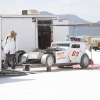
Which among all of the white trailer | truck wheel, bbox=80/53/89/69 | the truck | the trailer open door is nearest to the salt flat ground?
the truck

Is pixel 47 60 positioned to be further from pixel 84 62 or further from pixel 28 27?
pixel 28 27

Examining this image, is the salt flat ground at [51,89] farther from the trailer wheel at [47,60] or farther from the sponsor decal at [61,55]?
the sponsor decal at [61,55]

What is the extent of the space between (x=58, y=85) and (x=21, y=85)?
1098mm

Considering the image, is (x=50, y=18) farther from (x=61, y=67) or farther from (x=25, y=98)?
(x=25, y=98)

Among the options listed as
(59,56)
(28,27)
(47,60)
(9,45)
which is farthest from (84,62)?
(28,27)

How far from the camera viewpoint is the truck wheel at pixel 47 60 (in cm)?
1989

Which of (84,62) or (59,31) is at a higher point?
(59,31)

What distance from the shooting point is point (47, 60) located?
1992cm

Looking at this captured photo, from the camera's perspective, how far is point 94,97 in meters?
10.9

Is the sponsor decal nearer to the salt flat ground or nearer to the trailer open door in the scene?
the trailer open door

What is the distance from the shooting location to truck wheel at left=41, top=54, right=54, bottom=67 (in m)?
19.9

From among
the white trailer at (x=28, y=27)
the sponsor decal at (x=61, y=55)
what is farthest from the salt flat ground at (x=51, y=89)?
the white trailer at (x=28, y=27)

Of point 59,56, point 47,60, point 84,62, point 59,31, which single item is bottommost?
point 84,62

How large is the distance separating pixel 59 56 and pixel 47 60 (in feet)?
3.10
